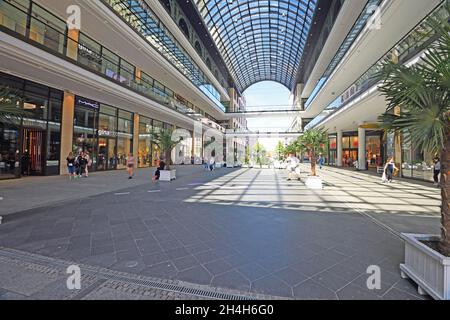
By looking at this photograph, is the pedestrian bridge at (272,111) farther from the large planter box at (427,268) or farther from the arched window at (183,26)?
the large planter box at (427,268)

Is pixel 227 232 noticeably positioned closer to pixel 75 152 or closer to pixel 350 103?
pixel 75 152

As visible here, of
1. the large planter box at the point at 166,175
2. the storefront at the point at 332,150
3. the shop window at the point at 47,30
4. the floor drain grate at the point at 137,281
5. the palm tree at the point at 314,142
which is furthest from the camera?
the storefront at the point at 332,150

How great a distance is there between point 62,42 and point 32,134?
5537mm

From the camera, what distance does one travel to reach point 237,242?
3.80 metres

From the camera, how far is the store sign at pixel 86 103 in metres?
13.8

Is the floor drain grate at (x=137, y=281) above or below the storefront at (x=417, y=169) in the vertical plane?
below

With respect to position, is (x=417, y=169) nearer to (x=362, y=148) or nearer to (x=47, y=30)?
(x=362, y=148)

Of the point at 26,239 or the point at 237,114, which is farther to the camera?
the point at 237,114

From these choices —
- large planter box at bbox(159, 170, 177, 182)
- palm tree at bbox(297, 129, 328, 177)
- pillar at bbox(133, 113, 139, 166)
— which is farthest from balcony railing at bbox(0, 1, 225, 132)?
palm tree at bbox(297, 129, 328, 177)

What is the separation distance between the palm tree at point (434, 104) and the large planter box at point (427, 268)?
0.85ft

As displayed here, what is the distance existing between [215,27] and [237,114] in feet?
49.8

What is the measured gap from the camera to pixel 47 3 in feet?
36.6

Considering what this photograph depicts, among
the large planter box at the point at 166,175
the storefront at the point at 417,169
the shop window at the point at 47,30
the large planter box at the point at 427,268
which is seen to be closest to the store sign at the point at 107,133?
the shop window at the point at 47,30
